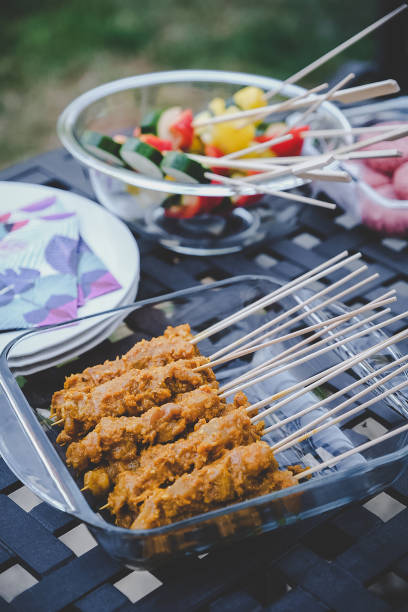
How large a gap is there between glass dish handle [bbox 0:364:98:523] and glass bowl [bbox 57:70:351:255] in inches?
27.3

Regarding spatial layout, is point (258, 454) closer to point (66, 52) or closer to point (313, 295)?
point (313, 295)

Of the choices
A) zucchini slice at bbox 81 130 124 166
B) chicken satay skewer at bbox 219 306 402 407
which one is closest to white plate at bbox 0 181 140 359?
zucchini slice at bbox 81 130 124 166

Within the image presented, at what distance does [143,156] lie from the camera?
169cm

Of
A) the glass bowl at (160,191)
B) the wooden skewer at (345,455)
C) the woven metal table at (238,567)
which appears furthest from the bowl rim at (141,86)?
the wooden skewer at (345,455)

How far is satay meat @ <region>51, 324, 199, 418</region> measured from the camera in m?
1.31

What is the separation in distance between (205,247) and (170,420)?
28.3 inches

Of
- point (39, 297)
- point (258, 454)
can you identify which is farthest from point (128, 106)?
point (258, 454)

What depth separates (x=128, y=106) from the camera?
85.0 inches

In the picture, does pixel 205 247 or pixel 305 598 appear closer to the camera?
pixel 305 598

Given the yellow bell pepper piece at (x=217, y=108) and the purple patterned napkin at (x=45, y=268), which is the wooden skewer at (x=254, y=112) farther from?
the purple patterned napkin at (x=45, y=268)

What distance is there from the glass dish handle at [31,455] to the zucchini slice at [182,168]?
0.71m

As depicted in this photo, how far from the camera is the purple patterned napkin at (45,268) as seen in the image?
4.92 feet

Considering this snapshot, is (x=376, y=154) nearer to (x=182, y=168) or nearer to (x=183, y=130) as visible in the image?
(x=182, y=168)

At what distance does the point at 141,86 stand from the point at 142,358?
1.15m
